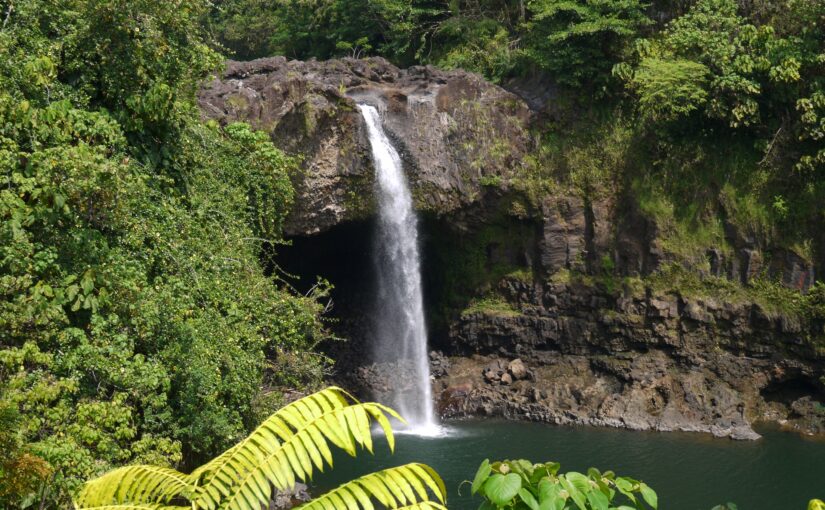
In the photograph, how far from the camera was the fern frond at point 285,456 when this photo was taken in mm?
4457

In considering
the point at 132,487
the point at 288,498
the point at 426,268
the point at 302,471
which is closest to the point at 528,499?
the point at 302,471

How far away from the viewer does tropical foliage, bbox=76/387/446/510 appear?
4.45 m

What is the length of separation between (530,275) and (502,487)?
57.5 ft

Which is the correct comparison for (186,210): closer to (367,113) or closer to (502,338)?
(367,113)

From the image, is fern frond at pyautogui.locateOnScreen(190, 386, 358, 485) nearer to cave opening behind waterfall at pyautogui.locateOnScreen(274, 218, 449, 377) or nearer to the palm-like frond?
the palm-like frond

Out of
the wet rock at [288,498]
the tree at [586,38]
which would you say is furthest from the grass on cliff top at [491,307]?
the wet rock at [288,498]

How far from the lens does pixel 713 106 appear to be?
19516 mm

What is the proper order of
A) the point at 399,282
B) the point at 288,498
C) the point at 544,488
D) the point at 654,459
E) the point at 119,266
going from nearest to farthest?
the point at 544,488
the point at 119,266
the point at 288,498
the point at 654,459
the point at 399,282

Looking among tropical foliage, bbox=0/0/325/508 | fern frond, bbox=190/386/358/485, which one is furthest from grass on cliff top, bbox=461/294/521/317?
fern frond, bbox=190/386/358/485

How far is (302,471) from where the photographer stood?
4.52 meters

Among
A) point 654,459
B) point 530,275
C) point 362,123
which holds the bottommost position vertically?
point 654,459

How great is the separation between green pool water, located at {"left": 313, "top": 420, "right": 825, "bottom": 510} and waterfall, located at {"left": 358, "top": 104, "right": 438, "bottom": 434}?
1945 millimetres

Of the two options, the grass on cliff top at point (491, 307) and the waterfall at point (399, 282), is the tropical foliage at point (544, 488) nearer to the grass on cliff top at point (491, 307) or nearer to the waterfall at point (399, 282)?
the waterfall at point (399, 282)

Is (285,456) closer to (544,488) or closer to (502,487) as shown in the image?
(502,487)
